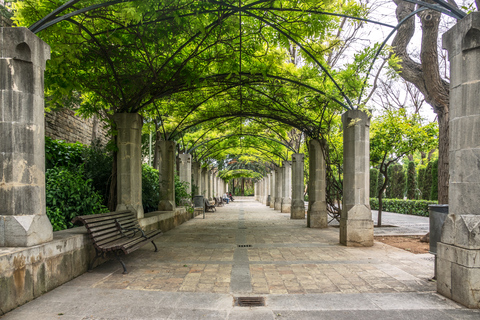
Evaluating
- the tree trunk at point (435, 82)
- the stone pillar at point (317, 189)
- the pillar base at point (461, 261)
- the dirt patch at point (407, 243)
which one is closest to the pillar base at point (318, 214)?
the stone pillar at point (317, 189)

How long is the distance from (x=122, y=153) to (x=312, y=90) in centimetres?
540

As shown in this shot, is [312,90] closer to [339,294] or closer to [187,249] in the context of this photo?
[187,249]

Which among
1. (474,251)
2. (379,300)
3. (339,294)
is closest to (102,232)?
(339,294)

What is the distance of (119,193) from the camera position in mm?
7426

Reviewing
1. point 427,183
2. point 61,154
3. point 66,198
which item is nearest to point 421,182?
point 427,183

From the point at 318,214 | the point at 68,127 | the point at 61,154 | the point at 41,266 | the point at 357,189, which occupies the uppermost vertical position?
the point at 68,127

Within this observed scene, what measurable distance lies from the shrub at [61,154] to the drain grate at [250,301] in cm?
546

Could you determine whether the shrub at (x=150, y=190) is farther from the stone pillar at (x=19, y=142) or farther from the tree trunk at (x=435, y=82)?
the tree trunk at (x=435, y=82)

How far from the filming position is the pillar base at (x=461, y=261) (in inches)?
140

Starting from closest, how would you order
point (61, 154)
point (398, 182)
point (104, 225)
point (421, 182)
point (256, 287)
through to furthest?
point (256, 287) < point (104, 225) < point (61, 154) < point (421, 182) < point (398, 182)

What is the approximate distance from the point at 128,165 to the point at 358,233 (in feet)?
18.6

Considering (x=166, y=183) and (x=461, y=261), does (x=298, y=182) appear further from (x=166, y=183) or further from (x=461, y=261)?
(x=461, y=261)

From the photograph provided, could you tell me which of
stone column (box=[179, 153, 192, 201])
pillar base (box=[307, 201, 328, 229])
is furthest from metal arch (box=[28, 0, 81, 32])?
stone column (box=[179, 153, 192, 201])

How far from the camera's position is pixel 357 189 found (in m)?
7.41
